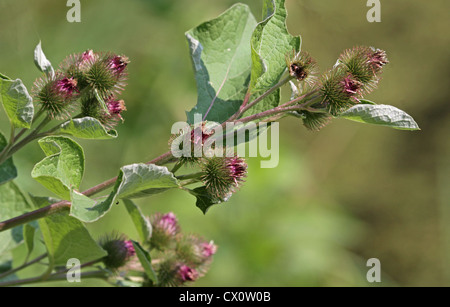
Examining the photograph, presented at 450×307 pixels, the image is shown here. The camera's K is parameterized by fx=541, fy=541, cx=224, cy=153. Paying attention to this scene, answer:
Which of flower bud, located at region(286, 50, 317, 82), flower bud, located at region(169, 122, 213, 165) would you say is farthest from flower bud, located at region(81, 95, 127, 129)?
flower bud, located at region(286, 50, 317, 82)

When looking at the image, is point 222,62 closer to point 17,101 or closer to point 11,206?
point 17,101

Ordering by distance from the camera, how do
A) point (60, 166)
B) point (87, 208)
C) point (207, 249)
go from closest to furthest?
point (87, 208) → point (60, 166) → point (207, 249)

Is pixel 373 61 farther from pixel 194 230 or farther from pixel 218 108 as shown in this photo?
pixel 194 230

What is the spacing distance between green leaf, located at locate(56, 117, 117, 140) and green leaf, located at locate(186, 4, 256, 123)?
0.88 feet

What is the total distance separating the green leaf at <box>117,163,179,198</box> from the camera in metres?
0.99

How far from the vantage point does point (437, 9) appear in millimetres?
5602

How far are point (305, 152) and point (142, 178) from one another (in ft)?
14.6

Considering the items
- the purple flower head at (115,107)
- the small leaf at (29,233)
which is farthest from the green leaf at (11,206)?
the purple flower head at (115,107)

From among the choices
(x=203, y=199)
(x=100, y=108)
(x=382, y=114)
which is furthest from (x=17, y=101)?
(x=382, y=114)

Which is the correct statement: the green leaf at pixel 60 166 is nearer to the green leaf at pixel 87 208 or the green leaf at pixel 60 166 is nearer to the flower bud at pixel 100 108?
the green leaf at pixel 87 208

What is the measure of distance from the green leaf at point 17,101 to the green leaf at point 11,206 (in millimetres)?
427

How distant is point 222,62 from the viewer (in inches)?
56.2

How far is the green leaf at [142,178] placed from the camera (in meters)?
0.99

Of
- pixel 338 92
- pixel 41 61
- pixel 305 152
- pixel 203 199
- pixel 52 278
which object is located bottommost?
pixel 52 278
